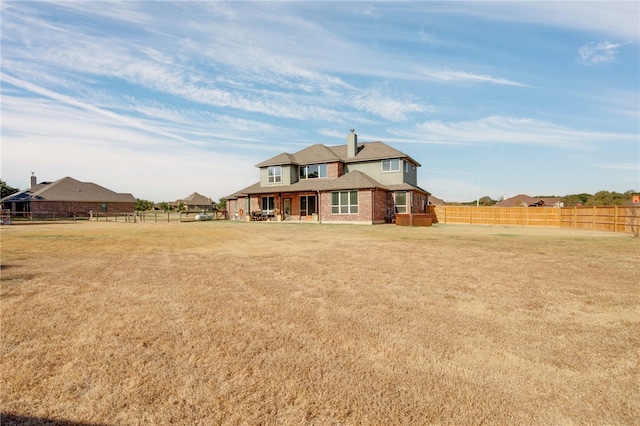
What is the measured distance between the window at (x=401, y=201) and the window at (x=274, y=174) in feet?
38.5

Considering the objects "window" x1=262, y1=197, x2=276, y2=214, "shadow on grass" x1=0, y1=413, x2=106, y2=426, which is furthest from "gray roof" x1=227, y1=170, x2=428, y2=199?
"shadow on grass" x1=0, y1=413, x2=106, y2=426

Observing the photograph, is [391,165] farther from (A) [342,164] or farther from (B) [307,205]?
(B) [307,205]

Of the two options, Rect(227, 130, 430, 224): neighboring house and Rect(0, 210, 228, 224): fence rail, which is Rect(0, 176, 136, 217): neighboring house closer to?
Rect(0, 210, 228, 224): fence rail

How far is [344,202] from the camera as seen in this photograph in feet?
89.9

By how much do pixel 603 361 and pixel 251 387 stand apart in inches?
142

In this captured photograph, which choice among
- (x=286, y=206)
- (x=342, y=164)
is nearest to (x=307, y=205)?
(x=286, y=206)

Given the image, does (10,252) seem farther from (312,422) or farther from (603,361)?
(603,361)

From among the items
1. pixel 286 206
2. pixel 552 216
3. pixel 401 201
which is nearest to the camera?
pixel 552 216

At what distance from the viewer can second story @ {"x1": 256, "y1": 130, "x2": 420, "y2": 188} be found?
29.4 m

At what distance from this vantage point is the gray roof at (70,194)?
48344mm

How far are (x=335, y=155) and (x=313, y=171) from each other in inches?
107

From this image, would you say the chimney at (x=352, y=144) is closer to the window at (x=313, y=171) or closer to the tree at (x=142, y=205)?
the window at (x=313, y=171)

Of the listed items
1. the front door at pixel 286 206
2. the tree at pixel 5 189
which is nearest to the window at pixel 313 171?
the front door at pixel 286 206

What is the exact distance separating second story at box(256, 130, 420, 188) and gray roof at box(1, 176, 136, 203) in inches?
1420
